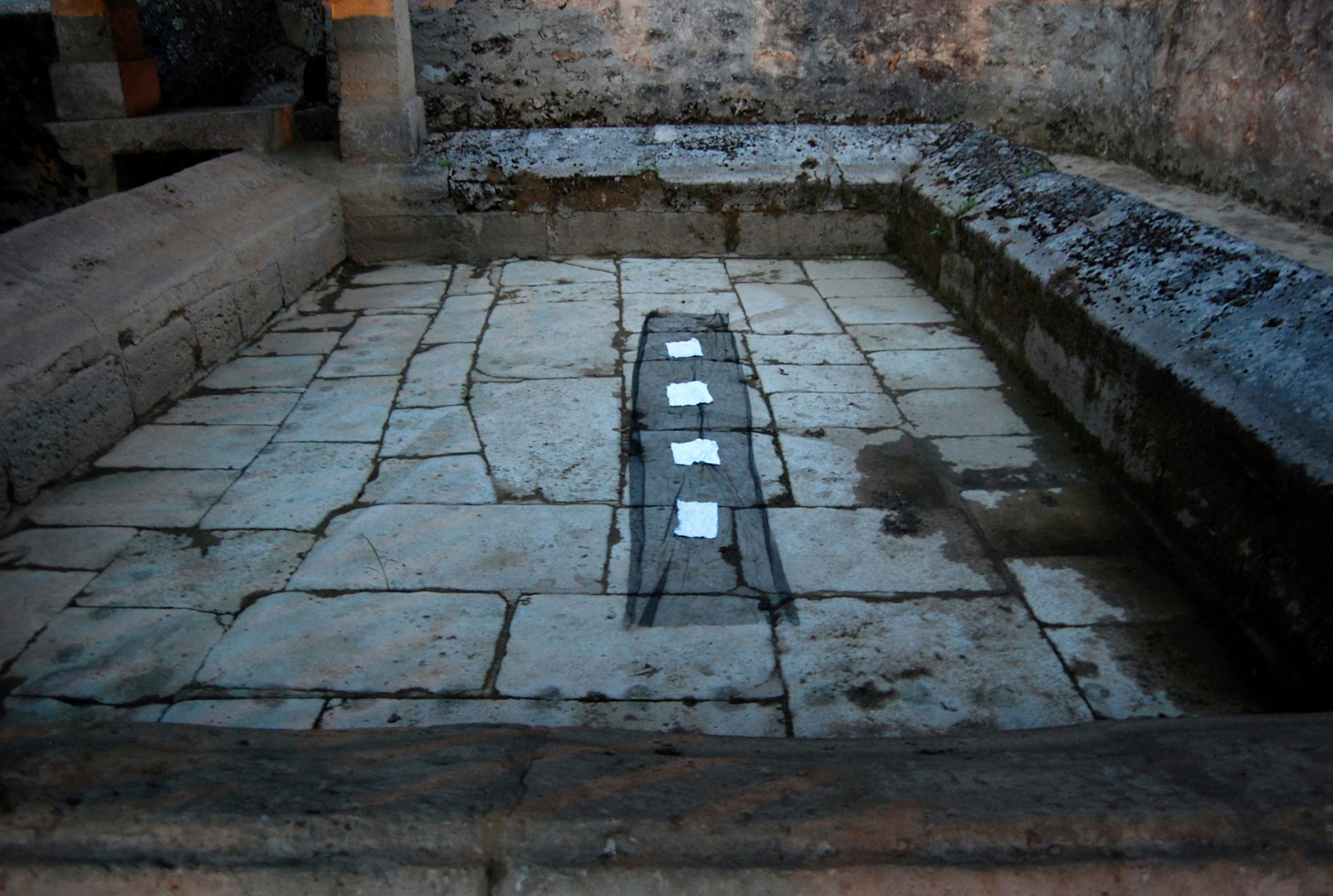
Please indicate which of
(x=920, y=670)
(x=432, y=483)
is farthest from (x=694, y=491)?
(x=920, y=670)

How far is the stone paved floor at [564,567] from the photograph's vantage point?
2.14 metres

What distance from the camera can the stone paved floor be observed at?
2.14 m

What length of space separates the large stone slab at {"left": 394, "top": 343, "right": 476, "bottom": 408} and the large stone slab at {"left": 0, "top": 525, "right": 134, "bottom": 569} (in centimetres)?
121

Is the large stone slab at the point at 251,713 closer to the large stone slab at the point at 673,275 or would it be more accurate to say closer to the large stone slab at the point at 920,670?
the large stone slab at the point at 920,670

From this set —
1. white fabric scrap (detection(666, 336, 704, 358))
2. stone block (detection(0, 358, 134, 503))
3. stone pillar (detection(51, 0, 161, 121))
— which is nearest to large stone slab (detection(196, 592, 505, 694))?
stone block (detection(0, 358, 134, 503))

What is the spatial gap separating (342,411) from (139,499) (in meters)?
0.86

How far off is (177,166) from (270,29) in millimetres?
2947

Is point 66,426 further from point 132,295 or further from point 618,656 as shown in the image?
point 618,656

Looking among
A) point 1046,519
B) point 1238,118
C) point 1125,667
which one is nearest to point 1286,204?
point 1238,118

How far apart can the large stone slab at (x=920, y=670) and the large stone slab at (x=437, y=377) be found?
1.96m

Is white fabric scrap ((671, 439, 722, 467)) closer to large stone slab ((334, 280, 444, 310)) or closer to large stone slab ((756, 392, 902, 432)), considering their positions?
large stone slab ((756, 392, 902, 432))

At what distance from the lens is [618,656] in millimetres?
2281

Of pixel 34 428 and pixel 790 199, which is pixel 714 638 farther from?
pixel 790 199

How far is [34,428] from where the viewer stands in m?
2.95
